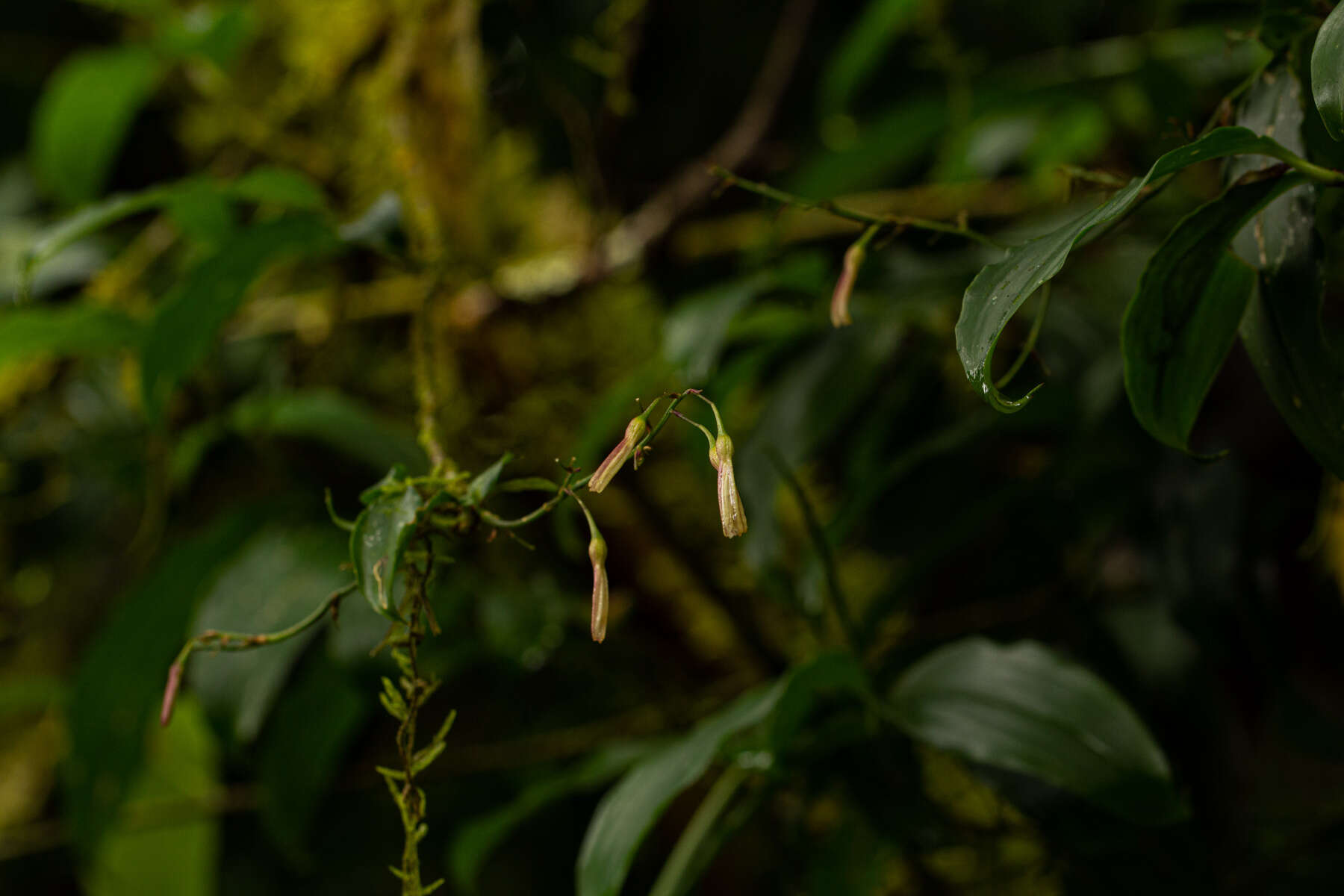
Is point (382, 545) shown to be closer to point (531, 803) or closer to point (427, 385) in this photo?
point (427, 385)

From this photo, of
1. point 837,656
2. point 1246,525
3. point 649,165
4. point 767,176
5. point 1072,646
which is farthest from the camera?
point 649,165

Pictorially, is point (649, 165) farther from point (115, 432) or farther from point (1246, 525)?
point (1246, 525)

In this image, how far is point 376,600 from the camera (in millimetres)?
281

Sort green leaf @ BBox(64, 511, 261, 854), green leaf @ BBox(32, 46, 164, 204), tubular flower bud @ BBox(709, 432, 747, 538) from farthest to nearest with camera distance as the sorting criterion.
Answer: green leaf @ BBox(32, 46, 164, 204), green leaf @ BBox(64, 511, 261, 854), tubular flower bud @ BBox(709, 432, 747, 538)

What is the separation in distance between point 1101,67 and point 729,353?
1.62ft

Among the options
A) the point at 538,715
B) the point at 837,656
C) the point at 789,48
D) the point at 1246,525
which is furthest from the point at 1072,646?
the point at 789,48

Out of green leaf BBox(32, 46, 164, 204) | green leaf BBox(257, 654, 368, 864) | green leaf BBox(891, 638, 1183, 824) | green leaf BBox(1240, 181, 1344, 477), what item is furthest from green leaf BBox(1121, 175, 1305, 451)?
green leaf BBox(32, 46, 164, 204)

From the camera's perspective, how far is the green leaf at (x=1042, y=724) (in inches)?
14.7

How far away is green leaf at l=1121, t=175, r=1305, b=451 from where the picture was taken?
1.02ft

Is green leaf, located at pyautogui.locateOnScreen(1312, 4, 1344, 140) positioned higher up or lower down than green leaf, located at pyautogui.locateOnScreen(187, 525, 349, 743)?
higher up

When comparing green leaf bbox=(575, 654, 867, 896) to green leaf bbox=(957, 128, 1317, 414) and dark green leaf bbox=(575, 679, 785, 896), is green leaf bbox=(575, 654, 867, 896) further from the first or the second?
green leaf bbox=(957, 128, 1317, 414)

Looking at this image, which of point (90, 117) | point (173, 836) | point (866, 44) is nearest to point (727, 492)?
point (866, 44)

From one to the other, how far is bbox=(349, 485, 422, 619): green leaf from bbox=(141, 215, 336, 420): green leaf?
0.26 metres

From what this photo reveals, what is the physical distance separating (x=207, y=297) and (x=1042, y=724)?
50 cm
